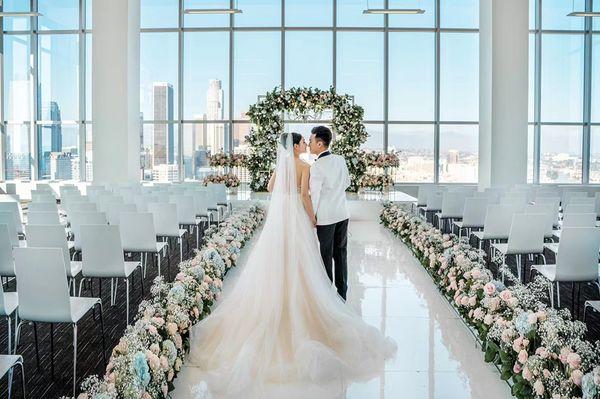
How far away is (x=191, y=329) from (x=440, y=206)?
659 centimetres

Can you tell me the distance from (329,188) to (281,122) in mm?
9323

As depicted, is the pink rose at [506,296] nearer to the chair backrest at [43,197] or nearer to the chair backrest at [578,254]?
the chair backrest at [578,254]

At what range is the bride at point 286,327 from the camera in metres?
3.55

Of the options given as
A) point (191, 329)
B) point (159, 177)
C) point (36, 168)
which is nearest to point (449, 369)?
point (191, 329)

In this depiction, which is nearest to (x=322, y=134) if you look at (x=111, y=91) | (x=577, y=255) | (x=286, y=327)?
(x=286, y=327)

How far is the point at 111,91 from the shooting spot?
44.6 ft

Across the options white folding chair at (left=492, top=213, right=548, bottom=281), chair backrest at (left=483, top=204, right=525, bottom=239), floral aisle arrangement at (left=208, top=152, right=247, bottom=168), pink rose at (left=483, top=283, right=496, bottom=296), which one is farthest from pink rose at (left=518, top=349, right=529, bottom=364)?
floral aisle arrangement at (left=208, top=152, right=247, bottom=168)

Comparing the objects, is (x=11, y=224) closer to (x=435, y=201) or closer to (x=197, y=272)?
(x=197, y=272)

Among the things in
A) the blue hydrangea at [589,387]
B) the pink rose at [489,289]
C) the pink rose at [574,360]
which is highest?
the pink rose at [489,289]

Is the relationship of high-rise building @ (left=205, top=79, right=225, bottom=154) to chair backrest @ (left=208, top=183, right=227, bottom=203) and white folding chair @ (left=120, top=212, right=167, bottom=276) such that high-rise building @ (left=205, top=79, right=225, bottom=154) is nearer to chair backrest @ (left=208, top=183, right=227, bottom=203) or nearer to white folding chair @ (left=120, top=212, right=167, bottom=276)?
chair backrest @ (left=208, top=183, right=227, bottom=203)

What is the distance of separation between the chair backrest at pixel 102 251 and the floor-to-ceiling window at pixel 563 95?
1329 cm

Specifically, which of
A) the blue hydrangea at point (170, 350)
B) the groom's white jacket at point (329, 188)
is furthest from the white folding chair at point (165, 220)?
the blue hydrangea at point (170, 350)

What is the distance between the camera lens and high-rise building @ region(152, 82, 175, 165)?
53.7ft

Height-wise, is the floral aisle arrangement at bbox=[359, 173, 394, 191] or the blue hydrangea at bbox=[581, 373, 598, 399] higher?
the floral aisle arrangement at bbox=[359, 173, 394, 191]
